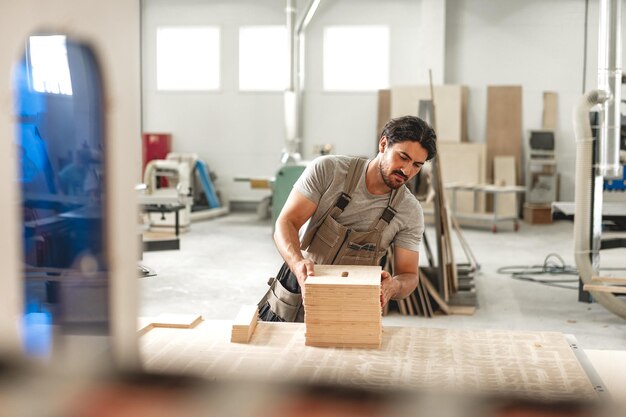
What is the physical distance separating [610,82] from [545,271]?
2.08m

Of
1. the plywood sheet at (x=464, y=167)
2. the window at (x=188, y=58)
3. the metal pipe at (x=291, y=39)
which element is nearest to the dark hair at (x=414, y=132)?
the metal pipe at (x=291, y=39)

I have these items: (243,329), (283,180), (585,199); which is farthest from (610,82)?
(283,180)

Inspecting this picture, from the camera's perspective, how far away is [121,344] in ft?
1.80

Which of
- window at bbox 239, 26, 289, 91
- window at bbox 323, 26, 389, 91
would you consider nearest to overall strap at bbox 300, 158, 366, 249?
window at bbox 323, 26, 389, 91

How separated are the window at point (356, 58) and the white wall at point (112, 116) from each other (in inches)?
349

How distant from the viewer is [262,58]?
369 inches

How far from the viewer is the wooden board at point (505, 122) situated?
29.4 feet

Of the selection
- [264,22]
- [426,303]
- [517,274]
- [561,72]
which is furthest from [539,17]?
[426,303]

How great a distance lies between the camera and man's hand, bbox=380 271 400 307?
74.4 inches

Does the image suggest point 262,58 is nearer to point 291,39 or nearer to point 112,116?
point 291,39

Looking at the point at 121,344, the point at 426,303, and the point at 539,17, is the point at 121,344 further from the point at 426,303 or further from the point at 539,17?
the point at 539,17

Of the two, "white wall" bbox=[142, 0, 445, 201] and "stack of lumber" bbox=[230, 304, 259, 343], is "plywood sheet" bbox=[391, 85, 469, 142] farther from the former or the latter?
"stack of lumber" bbox=[230, 304, 259, 343]

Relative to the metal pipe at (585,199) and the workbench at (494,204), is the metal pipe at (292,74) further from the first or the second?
the metal pipe at (585,199)

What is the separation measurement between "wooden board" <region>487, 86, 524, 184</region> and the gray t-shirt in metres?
7.12
